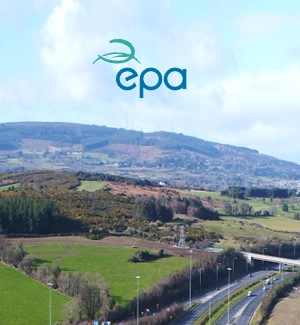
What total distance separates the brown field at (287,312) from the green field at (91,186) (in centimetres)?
6476

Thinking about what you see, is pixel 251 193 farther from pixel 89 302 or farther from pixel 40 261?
pixel 89 302

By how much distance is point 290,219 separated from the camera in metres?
125

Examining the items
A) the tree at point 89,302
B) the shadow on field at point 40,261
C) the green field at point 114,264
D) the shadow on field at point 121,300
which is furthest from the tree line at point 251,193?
the tree at point 89,302

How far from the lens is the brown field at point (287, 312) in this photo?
5539 centimetres

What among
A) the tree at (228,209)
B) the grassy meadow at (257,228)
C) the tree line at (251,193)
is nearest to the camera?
the grassy meadow at (257,228)

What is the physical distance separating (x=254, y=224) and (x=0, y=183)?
55.6m

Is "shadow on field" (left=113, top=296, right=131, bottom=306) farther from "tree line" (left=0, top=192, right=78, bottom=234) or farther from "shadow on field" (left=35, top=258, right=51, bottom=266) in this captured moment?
"tree line" (left=0, top=192, right=78, bottom=234)

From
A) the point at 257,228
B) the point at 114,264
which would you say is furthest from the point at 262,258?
the point at 257,228

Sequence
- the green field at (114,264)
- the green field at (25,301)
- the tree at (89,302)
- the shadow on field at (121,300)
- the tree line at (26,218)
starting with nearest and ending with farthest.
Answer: the green field at (25,301) → the tree at (89,302) → the shadow on field at (121,300) → the green field at (114,264) → the tree line at (26,218)

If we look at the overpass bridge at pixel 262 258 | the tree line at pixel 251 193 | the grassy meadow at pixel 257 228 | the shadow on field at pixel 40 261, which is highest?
the tree line at pixel 251 193

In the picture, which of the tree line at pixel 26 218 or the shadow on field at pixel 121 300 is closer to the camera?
the shadow on field at pixel 121 300

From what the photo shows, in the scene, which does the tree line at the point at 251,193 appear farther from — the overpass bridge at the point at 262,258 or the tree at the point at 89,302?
the tree at the point at 89,302

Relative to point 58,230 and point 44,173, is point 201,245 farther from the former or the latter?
point 44,173

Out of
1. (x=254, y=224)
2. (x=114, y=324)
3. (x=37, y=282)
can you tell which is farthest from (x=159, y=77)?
(x=254, y=224)
